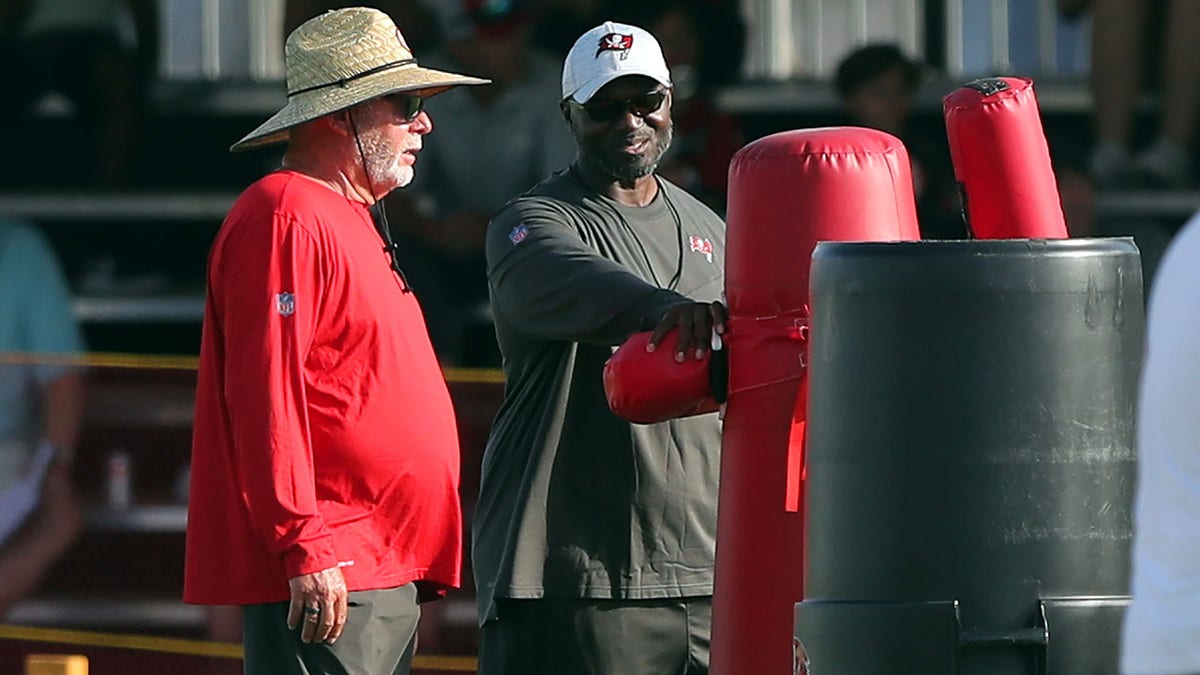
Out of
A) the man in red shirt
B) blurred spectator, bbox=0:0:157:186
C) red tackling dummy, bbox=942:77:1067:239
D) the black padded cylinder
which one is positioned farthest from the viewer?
blurred spectator, bbox=0:0:157:186

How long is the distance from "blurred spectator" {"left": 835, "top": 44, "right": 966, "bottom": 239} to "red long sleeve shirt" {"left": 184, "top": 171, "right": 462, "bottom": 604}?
4.31 meters

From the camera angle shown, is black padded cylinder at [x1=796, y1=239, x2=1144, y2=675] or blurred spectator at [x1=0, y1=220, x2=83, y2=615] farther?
blurred spectator at [x1=0, y1=220, x2=83, y2=615]

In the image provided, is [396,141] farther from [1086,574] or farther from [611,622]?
[1086,574]

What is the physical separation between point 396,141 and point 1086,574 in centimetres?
172

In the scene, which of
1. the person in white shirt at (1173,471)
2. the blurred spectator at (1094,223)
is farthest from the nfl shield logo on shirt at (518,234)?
the blurred spectator at (1094,223)

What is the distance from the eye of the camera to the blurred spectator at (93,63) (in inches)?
368

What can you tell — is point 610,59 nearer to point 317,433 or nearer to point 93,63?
point 317,433

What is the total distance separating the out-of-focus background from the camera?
8477mm

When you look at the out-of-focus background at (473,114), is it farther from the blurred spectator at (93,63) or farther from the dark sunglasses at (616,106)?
the dark sunglasses at (616,106)

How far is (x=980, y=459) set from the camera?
3.75 metres

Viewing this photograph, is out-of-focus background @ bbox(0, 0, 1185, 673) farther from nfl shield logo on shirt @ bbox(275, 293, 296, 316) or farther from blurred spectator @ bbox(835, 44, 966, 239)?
nfl shield logo on shirt @ bbox(275, 293, 296, 316)

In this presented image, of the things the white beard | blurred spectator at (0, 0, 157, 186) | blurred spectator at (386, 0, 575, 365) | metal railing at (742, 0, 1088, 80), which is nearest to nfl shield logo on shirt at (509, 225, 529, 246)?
the white beard

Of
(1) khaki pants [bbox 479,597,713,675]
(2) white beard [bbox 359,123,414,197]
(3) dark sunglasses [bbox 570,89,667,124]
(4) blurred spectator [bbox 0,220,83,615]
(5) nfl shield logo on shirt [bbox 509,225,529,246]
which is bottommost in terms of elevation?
(1) khaki pants [bbox 479,597,713,675]

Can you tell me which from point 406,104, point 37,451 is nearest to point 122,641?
point 37,451
